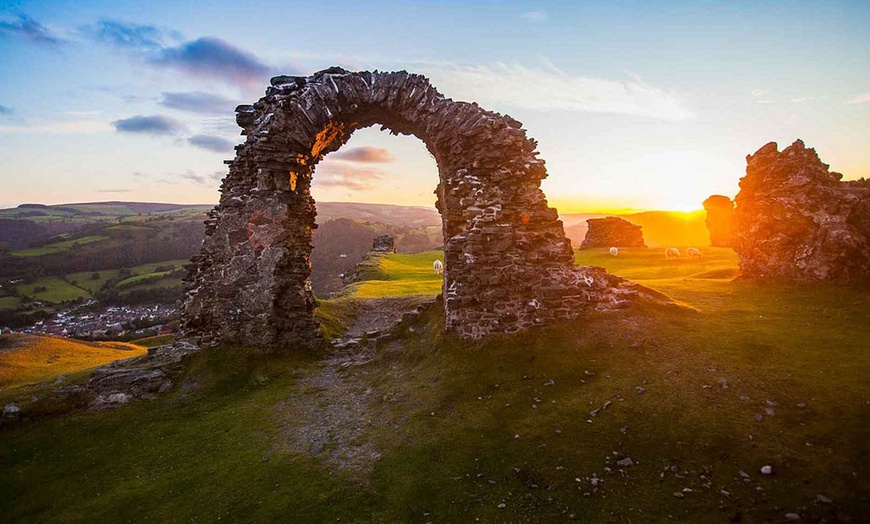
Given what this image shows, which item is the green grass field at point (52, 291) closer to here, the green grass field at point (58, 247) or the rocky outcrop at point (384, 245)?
the green grass field at point (58, 247)

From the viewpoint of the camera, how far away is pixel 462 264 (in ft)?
38.2

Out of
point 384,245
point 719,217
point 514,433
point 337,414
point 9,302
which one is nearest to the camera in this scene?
point 514,433

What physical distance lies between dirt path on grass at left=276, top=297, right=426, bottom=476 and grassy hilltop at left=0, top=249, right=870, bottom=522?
0.06m

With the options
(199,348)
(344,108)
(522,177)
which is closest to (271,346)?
(199,348)

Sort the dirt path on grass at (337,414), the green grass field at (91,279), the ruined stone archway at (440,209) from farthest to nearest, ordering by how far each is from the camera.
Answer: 1. the green grass field at (91,279)
2. the ruined stone archway at (440,209)
3. the dirt path on grass at (337,414)

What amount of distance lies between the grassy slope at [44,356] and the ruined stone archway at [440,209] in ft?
22.1

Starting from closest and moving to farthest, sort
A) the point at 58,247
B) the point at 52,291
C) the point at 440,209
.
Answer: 1. the point at 440,209
2. the point at 52,291
3. the point at 58,247

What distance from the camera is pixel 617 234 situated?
4597 centimetres

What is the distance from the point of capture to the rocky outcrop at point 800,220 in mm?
12305

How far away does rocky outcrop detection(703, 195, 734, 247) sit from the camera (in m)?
47.2

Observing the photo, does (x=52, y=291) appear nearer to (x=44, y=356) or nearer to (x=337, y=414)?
(x=44, y=356)

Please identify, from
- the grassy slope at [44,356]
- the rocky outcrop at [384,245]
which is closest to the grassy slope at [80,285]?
the rocky outcrop at [384,245]

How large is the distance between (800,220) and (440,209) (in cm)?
1225

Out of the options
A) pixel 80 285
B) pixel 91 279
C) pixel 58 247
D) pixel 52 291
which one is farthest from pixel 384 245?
pixel 58 247
